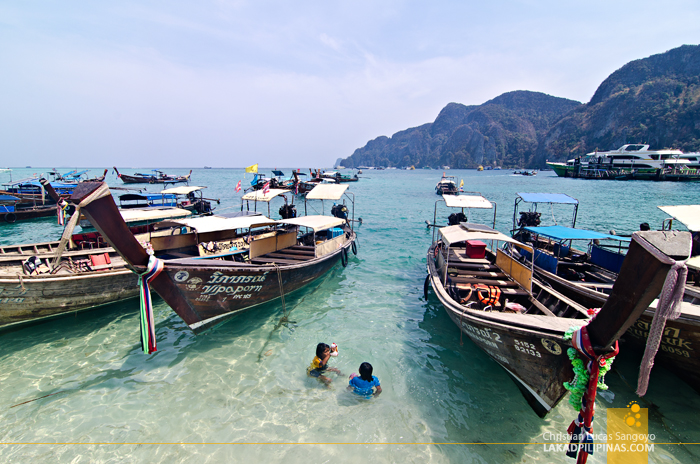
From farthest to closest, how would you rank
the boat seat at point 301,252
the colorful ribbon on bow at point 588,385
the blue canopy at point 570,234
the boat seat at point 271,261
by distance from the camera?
the boat seat at point 301,252 → the boat seat at point 271,261 → the blue canopy at point 570,234 → the colorful ribbon on bow at point 588,385

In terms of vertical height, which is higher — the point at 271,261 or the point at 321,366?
the point at 271,261

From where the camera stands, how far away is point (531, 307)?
7668 mm

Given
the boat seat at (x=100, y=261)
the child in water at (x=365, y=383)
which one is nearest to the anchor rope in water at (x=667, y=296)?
the child in water at (x=365, y=383)

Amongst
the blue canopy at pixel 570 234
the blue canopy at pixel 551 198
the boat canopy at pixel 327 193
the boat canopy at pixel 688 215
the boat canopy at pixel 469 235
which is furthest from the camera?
the boat canopy at pixel 327 193

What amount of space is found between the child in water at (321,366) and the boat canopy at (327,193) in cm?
1022

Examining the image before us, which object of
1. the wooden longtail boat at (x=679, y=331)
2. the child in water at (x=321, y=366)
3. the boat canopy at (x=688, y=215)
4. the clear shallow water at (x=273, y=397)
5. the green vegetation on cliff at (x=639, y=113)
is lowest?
the clear shallow water at (x=273, y=397)

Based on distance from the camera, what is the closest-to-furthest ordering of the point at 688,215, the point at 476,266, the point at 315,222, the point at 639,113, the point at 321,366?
1. the point at 321,366
2. the point at 688,215
3. the point at 476,266
4. the point at 315,222
5. the point at 639,113

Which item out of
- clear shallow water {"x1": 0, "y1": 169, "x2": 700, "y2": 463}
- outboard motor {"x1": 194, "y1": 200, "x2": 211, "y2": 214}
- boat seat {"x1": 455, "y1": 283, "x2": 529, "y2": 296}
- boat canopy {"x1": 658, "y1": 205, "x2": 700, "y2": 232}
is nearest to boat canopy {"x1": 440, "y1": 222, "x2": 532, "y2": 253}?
boat seat {"x1": 455, "y1": 283, "x2": 529, "y2": 296}

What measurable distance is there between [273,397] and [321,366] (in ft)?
3.84

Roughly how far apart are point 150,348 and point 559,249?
527 inches

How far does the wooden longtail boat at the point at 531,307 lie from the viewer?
2988 mm

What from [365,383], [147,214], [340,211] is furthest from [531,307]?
[147,214]

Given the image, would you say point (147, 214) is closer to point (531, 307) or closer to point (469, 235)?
point (469, 235)

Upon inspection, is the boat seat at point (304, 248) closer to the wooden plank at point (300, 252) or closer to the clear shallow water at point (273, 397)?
the wooden plank at point (300, 252)
